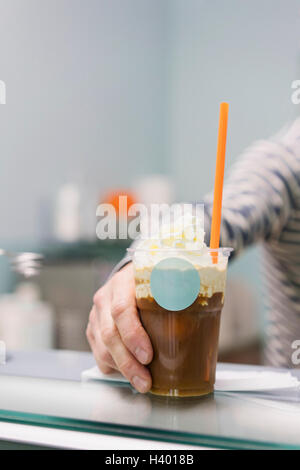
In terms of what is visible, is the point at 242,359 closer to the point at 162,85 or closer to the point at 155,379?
the point at 162,85

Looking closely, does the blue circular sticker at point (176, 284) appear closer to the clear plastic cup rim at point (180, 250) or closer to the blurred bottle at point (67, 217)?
the clear plastic cup rim at point (180, 250)

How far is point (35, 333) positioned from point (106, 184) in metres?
0.98

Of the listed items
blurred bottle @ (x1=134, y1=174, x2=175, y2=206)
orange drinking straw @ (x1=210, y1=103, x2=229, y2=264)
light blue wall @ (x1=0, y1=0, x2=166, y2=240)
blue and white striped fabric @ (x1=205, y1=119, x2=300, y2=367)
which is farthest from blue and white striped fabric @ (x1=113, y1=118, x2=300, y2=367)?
blurred bottle @ (x1=134, y1=174, x2=175, y2=206)

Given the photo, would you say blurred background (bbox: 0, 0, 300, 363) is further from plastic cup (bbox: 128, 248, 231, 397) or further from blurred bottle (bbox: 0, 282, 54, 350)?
plastic cup (bbox: 128, 248, 231, 397)

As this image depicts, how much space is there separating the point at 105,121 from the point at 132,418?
1820 mm

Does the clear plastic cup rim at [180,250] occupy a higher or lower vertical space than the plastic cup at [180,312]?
higher

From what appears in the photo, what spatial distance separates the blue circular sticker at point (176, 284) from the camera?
1.55 ft

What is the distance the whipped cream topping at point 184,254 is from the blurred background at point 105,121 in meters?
0.26

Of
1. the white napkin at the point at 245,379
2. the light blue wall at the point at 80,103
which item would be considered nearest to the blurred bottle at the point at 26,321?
the light blue wall at the point at 80,103

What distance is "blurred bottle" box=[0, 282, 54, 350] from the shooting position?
4.24ft

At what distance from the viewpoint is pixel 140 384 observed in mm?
497

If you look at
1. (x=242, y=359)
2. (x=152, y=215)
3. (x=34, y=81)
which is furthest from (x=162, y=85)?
(x=152, y=215)

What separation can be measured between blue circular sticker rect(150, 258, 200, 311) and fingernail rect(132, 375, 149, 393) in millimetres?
74

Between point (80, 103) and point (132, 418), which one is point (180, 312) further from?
point (80, 103)
